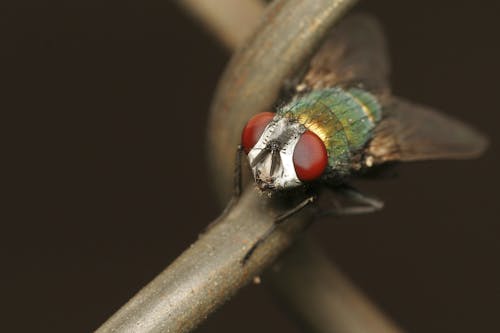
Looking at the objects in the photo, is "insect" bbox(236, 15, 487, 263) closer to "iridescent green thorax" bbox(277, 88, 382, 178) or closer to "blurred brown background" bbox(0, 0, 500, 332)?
"iridescent green thorax" bbox(277, 88, 382, 178)

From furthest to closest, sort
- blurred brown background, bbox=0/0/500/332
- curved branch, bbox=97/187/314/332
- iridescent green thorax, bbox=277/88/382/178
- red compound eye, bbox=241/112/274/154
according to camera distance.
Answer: blurred brown background, bbox=0/0/500/332, iridescent green thorax, bbox=277/88/382/178, red compound eye, bbox=241/112/274/154, curved branch, bbox=97/187/314/332

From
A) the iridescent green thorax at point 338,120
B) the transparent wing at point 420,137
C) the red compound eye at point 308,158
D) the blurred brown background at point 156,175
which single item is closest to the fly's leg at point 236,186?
the red compound eye at point 308,158

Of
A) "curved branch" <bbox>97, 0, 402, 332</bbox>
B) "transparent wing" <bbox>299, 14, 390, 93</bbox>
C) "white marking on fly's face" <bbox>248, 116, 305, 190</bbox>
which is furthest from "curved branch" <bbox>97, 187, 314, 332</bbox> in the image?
"transparent wing" <bbox>299, 14, 390, 93</bbox>

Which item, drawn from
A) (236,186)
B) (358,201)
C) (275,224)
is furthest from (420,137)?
(275,224)

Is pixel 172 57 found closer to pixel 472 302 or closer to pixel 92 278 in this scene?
pixel 92 278

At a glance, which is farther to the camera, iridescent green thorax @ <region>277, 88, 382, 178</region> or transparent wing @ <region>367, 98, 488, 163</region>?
transparent wing @ <region>367, 98, 488, 163</region>

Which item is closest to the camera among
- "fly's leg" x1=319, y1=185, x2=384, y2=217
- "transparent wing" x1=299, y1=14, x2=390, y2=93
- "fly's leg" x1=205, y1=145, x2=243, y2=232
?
"fly's leg" x1=205, y1=145, x2=243, y2=232

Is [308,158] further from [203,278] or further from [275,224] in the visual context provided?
[203,278]
